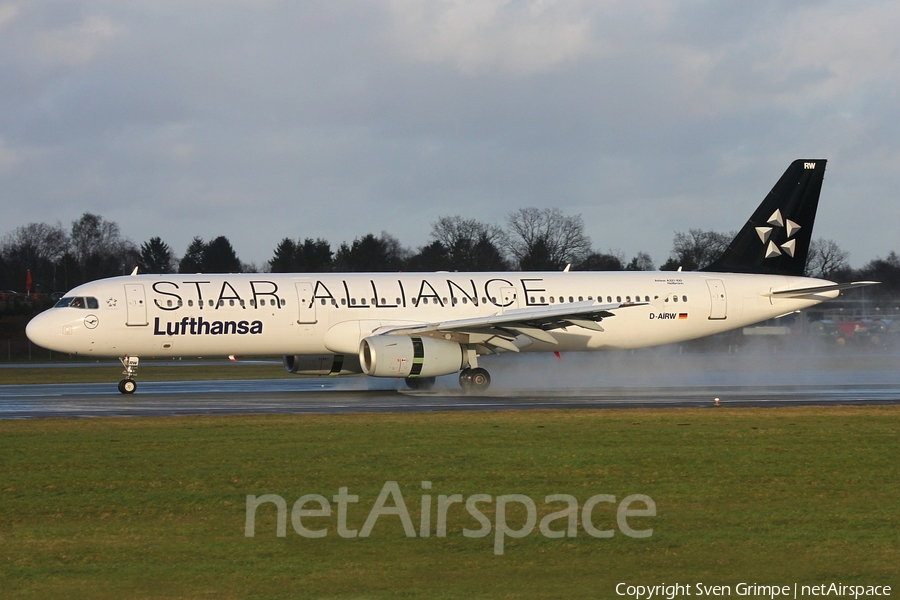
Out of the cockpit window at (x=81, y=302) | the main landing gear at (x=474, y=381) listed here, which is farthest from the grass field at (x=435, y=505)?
the cockpit window at (x=81, y=302)

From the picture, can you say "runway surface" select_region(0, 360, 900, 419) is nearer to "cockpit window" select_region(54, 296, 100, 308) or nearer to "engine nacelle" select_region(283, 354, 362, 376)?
"engine nacelle" select_region(283, 354, 362, 376)

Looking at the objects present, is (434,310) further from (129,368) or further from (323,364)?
(129,368)

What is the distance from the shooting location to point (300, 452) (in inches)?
567

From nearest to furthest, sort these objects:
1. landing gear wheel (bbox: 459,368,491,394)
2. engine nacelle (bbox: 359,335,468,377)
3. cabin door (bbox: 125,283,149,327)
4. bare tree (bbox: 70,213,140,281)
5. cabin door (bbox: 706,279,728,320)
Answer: engine nacelle (bbox: 359,335,468,377) < landing gear wheel (bbox: 459,368,491,394) < cabin door (bbox: 125,283,149,327) < cabin door (bbox: 706,279,728,320) < bare tree (bbox: 70,213,140,281)

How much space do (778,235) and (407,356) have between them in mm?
12764

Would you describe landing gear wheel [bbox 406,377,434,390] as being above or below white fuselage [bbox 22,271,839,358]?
below

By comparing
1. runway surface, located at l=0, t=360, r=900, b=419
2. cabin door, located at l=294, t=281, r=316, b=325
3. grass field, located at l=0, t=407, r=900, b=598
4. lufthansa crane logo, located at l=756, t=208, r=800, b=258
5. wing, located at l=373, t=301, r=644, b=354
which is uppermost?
lufthansa crane logo, located at l=756, t=208, r=800, b=258

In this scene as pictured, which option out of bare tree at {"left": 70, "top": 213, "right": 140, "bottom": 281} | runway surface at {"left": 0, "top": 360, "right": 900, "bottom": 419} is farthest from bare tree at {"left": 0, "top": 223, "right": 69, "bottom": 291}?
runway surface at {"left": 0, "top": 360, "right": 900, "bottom": 419}

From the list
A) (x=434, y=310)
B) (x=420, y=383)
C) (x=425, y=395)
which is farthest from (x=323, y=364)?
(x=425, y=395)

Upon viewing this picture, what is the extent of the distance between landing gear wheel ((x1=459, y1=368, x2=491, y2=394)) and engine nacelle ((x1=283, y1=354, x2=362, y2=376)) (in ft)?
11.0

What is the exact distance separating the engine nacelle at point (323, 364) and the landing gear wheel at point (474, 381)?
3.36 meters

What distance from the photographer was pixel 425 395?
26.9m

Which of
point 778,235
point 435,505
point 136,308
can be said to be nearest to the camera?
point 435,505

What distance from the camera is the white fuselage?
27.6 m
